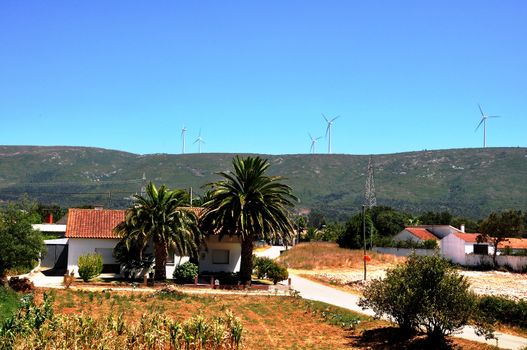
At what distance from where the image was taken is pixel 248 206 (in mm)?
41594

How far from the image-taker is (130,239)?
1529 inches

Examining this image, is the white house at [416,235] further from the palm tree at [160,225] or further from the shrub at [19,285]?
the shrub at [19,285]

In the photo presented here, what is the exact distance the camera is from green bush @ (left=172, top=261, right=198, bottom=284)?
41.1 m

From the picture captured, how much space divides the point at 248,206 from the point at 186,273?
6.57 m

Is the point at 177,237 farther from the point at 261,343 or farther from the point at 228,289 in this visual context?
the point at 261,343

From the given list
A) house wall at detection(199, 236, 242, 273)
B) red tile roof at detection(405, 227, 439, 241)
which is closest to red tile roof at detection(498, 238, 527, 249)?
red tile roof at detection(405, 227, 439, 241)

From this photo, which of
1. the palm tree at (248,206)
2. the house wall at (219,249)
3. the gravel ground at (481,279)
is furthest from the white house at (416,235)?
the palm tree at (248,206)

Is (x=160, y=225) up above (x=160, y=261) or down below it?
above

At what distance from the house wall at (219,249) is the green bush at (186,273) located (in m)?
4.47

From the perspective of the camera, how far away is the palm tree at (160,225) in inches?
1547

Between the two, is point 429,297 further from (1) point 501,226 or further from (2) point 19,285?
(1) point 501,226

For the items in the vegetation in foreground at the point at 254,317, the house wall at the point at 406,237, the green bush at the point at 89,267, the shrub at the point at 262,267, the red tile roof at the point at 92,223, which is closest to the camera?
the vegetation in foreground at the point at 254,317

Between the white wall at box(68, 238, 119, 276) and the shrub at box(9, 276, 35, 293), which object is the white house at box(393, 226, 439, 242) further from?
the shrub at box(9, 276, 35, 293)

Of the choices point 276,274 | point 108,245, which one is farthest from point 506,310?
point 108,245
